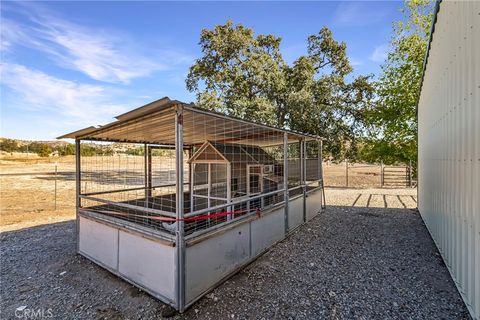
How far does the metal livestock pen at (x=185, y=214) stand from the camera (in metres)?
2.94

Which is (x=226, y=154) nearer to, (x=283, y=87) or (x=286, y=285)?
(x=286, y=285)

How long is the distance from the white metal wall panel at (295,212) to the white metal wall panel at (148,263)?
12.4 ft

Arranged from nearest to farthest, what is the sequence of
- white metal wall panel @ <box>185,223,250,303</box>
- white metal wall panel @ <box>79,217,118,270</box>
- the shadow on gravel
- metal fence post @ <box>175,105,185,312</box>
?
metal fence post @ <box>175,105,185,312</box>
the shadow on gravel
white metal wall panel @ <box>185,223,250,303</box>
white metal wall panel @ <box>79,217,118,270</box>

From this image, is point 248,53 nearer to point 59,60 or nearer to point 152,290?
point 59,60

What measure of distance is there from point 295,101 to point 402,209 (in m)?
7.63

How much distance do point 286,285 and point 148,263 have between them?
2160mm

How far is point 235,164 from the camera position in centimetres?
542

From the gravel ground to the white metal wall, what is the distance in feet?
1.66

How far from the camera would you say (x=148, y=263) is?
3.27m

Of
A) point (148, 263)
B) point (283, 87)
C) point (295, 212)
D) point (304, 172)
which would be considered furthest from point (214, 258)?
point (283, 87)

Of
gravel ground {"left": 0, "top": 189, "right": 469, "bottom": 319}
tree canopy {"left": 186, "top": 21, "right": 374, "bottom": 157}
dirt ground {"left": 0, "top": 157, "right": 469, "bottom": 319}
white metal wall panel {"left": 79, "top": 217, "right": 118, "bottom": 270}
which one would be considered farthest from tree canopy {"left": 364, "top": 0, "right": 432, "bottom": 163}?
white metal wall panel {"left": 79, "top": 217, "right": 118, "bottom": 270}

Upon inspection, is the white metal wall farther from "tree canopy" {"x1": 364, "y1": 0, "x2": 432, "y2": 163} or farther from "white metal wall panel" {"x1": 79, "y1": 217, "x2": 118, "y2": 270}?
"tree canopy" {"x1": 364, "y1": 0, "x2": 432, "y2": 163}

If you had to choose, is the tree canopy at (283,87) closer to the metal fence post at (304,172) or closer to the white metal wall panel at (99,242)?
the metal fence post at (304,172)

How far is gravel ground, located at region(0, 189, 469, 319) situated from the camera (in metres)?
2.92
